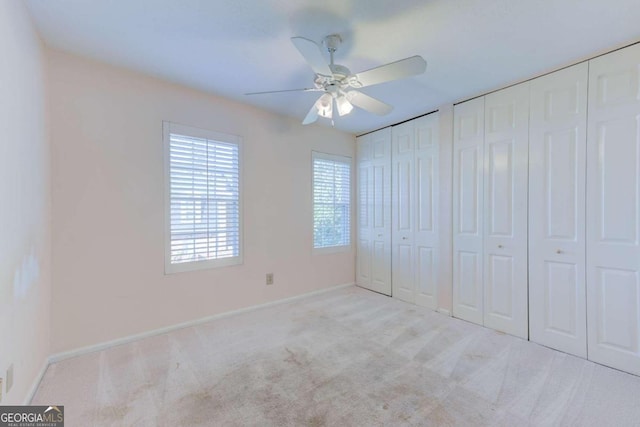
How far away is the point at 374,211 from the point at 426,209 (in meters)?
0.86

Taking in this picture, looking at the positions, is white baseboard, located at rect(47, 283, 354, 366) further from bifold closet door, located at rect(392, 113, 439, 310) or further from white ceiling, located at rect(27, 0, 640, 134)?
white ceiling, located at rect(27, 0, 640, 134)

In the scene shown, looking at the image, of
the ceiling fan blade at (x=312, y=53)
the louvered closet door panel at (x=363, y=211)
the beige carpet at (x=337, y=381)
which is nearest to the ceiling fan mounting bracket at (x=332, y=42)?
the ceiling fan blade at (x=312, y=53)

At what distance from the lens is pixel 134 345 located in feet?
8.03

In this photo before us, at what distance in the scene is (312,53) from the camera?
166 cm

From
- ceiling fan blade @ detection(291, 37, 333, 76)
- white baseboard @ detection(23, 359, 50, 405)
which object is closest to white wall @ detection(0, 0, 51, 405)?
white baseboard @ detection(23, 359, 50, 405)

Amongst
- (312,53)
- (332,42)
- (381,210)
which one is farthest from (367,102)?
(381,210)

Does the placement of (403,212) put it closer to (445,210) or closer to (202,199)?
(445,210)

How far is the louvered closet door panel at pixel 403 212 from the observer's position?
3615 millimetres

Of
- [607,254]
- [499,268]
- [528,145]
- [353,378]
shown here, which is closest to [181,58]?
[353,378]

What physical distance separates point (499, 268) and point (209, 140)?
131 inches

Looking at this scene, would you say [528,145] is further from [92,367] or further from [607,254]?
[92,367]

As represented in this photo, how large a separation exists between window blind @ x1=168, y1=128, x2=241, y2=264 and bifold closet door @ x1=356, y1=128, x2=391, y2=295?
78.5 inches

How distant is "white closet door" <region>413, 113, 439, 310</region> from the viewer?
335cm

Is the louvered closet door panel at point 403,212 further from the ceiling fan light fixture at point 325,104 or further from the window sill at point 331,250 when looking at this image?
the ceiling fan light fixture at point 325,104
